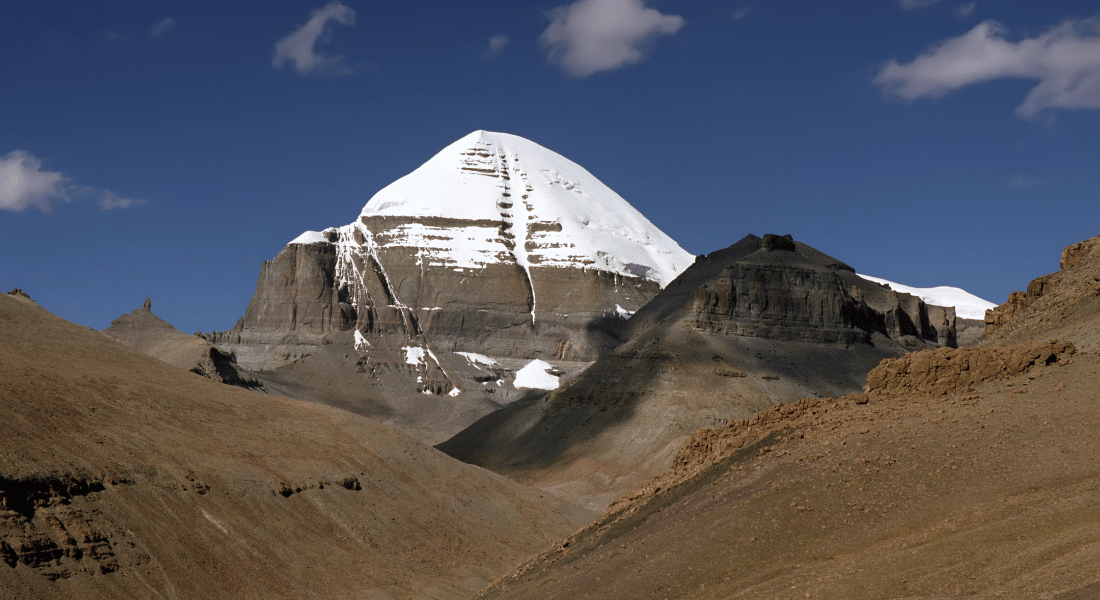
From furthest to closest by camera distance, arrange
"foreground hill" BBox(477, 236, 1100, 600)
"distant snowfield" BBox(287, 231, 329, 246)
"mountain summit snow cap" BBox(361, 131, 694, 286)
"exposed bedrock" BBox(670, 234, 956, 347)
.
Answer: "mountain summit snow cap" BBox(361, 131, 694, 286) → "distant snowfield" BBox(287, 231, 329, 246) → "exposed bedrock" BBox(670, 234, 956, 347) → "foreground hill" BBox(477, 236, 1100, 600)

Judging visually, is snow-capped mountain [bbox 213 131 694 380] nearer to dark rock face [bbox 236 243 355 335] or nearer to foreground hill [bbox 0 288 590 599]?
dark rock face [bbox 236 243 355 335]

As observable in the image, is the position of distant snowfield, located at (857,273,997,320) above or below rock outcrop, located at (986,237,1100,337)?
above

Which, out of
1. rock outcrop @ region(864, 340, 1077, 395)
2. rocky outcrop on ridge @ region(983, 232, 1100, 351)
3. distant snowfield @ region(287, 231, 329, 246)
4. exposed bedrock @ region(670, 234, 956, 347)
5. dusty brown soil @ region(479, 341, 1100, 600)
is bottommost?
dusty brown soil @ region(479, 341, 1100, 600)

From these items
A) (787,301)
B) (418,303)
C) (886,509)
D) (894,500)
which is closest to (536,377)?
(418,303)

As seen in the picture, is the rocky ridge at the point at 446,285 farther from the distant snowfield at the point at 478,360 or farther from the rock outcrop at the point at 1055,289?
the rock outcrop at the point at 1055,289

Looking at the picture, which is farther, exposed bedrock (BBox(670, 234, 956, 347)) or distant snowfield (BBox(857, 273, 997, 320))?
distant snowfield (BBox(857, 273, 997, 320))

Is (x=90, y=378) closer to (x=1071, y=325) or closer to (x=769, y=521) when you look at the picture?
(x=769, y=521)

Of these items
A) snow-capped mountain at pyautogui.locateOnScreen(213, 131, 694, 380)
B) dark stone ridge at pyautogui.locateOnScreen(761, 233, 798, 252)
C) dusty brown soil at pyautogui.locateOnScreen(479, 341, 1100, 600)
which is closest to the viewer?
dusty brown soil at pyautogui.locateOnScreen(479, 341, 1100, 600)

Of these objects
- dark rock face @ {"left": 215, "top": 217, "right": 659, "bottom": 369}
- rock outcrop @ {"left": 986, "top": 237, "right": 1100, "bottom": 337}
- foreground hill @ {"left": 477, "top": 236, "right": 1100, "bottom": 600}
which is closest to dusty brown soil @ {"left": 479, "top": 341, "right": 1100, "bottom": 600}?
foreground hill @ {"left": 477, "top": 236, "right": 1100, "bottom": 600}
